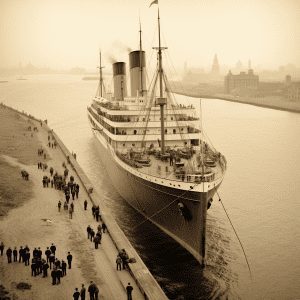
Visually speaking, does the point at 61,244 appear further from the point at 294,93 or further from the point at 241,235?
the point at 294,93

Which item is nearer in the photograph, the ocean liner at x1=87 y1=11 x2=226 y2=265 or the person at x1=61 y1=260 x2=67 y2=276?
the person at x1=61 y1=260 x2=67 y2=276

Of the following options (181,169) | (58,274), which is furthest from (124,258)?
(181,169)

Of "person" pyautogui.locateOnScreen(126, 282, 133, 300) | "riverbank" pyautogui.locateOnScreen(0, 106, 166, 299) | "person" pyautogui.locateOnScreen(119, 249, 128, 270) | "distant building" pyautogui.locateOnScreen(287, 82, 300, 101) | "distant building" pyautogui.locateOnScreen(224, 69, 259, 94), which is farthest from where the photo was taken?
"distant building" pyautogui.locateOnScreen(224, 69, 259, 94)

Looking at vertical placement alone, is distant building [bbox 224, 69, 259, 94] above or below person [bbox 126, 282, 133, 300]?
above

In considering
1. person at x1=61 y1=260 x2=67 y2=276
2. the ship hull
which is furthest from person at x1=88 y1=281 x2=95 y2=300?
the ship hull

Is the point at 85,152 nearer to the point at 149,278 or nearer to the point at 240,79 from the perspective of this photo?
the point at 149,278

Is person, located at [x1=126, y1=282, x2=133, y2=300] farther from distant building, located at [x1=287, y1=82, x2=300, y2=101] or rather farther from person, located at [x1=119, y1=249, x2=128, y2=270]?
distant building, located at [x1=287, y1=82, x2=300, y2=101]

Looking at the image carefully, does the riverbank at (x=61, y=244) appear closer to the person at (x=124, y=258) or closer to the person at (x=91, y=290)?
the person at (x=124, y=258)

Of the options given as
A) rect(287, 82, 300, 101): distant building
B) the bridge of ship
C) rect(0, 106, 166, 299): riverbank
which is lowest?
rect(0, 106, 166, 299): riverbank
